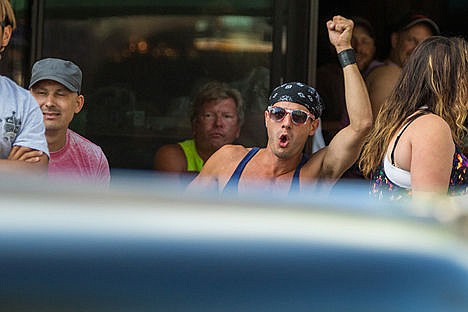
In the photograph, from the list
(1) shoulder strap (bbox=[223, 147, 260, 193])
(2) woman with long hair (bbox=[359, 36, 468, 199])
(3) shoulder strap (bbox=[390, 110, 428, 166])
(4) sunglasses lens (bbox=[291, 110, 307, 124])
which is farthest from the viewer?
(4) sunglasses lens (bbox=[291, 110, 307, 124])

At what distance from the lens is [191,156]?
5445 millimetres

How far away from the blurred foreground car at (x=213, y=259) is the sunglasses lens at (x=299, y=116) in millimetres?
2764

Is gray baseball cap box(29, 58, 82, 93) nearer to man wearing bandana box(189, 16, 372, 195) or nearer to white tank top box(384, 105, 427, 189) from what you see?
man wearing bandana box(189, 16, 372, 195)

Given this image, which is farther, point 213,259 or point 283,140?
point 283,140

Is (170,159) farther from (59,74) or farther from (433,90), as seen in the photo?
(433,90)

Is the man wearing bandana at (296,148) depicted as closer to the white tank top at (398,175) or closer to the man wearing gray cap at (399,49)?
the white tank top at (398,175)

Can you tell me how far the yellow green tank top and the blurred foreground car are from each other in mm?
3933

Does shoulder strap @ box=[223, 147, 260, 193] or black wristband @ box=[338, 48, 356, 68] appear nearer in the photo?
shoulder strap @ box=[223, 147, 260, 193]

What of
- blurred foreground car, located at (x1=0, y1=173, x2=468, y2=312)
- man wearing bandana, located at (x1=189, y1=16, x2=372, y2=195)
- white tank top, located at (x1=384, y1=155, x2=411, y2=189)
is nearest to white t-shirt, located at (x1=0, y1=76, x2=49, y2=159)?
man wearing bandana, located at (x1=189, y1=16, x2=372, y2=195)

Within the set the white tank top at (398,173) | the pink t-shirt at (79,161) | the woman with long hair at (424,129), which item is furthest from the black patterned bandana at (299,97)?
the pink t-shirt at (79,161)

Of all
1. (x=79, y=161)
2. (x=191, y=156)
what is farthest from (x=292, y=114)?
(x=191, y=156)

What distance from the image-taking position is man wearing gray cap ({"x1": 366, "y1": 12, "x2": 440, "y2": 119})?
597 cm

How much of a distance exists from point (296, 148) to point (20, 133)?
1.14 metres

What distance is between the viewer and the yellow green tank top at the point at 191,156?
17.6ft
